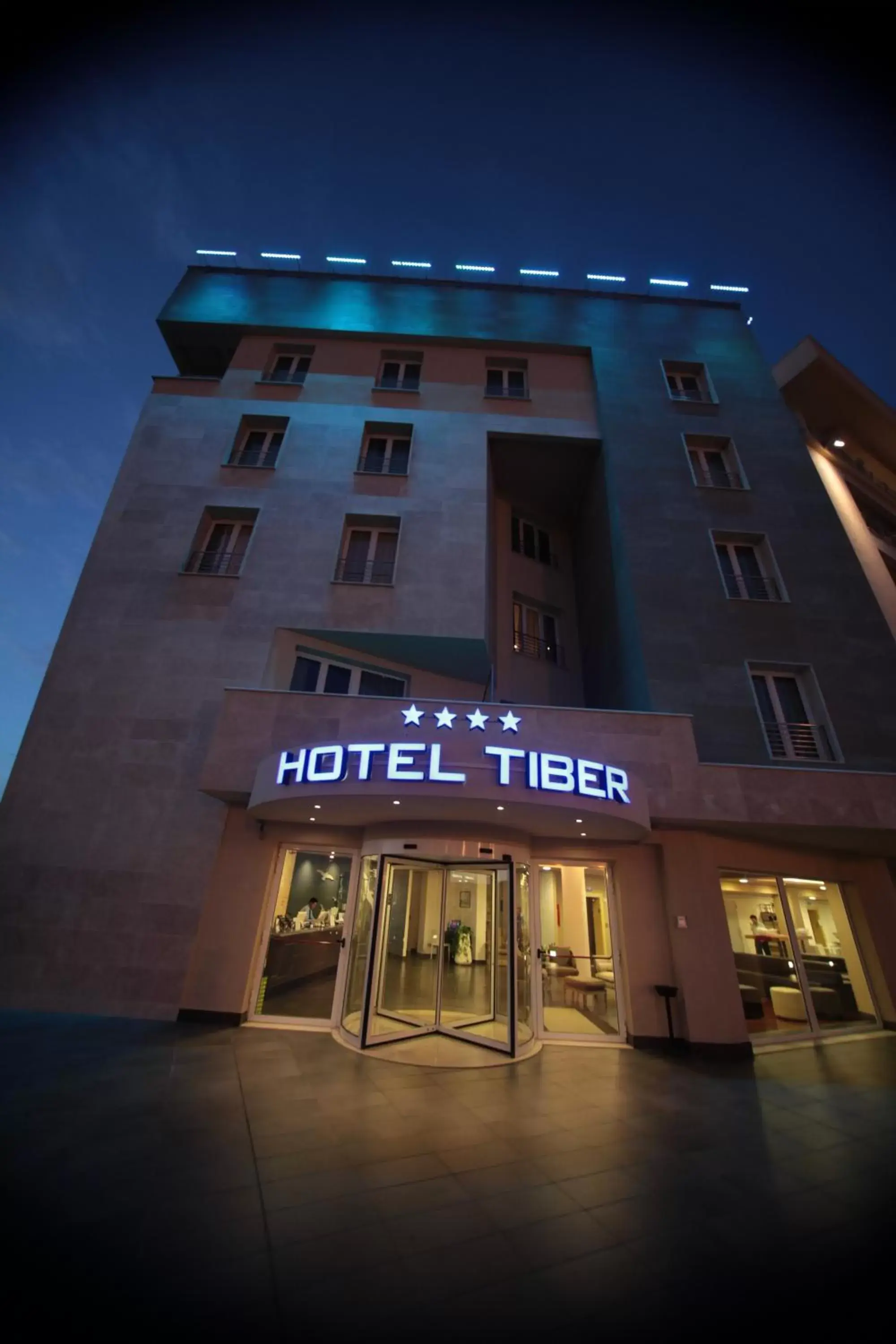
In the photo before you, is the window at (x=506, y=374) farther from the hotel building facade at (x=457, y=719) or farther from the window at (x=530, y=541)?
the window at (x=530, y=541)

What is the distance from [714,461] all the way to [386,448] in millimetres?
10277

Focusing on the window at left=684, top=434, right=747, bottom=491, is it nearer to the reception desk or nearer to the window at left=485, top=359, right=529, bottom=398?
the window at left=485, top=359, right=529, bottom=398

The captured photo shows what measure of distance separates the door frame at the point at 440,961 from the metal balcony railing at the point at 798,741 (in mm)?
6984

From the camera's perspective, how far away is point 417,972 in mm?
9438

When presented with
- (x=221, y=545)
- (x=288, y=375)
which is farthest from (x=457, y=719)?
(x=288, y=375)

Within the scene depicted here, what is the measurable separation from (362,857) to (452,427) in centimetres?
1263

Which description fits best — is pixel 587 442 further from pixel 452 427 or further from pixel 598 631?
pixel 598 631

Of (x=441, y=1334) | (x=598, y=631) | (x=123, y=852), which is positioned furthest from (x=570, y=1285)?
(x=598, y=631)

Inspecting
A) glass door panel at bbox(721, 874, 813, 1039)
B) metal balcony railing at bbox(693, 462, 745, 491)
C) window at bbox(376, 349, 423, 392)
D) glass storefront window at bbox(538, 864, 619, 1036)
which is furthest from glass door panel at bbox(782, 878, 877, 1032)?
window at bbox(376, 349, 423, 392)

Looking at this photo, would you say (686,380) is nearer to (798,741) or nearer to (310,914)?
(798,741)

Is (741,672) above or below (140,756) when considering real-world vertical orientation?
above

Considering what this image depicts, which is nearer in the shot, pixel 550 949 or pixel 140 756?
pixel 550 949

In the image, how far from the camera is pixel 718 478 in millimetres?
15398

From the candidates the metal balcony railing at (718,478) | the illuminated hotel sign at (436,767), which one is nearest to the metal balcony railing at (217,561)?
the illuminated hotel sign at (436,767)
